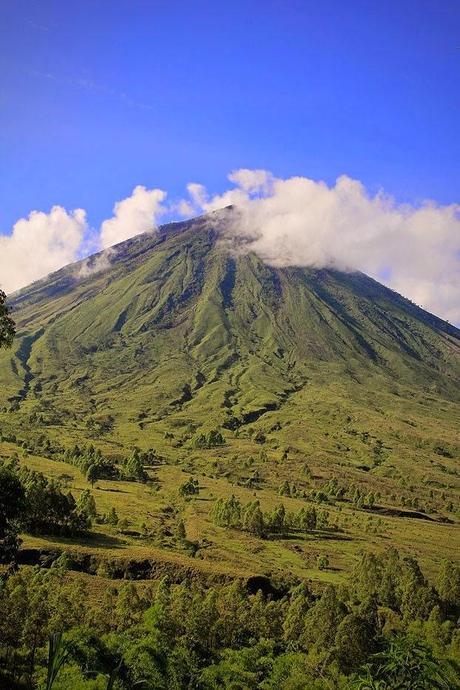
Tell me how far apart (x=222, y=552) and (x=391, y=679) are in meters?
66.7

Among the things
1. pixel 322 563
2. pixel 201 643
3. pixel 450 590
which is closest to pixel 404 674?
pixel 201 643

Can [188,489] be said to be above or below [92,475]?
below

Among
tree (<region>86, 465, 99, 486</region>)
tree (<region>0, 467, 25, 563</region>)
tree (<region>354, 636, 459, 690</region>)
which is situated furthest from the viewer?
tree (<region>86, 465, 99, 486</region>)

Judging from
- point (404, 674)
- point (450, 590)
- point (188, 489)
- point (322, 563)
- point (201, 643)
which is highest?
point (404, 674)

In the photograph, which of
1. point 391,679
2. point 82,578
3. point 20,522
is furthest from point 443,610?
point 20,522

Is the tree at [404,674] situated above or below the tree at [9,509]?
below

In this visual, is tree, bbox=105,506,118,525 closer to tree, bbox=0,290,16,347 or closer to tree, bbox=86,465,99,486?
tree, bbox=86,465,99,486

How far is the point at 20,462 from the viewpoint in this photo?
13512 cm

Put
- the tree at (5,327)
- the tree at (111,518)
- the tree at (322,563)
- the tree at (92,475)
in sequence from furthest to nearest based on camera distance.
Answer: the tree at (92,475) → the tree at (111,518) → the tree at (322,563) → the tree at (5,327)

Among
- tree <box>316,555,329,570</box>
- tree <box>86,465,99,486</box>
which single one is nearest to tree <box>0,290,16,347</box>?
tree <box>316,555,329,570</box>

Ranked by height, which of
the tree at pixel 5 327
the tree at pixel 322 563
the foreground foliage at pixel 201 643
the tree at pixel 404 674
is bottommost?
the tree at pixel 322 563

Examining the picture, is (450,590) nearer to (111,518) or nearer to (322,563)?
(322,563)

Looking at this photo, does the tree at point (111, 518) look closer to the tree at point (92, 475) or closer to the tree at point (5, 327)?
the tree at point (92, 475)

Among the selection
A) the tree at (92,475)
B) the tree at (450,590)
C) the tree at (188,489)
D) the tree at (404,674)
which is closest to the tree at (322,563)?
the tree at (450,590)
